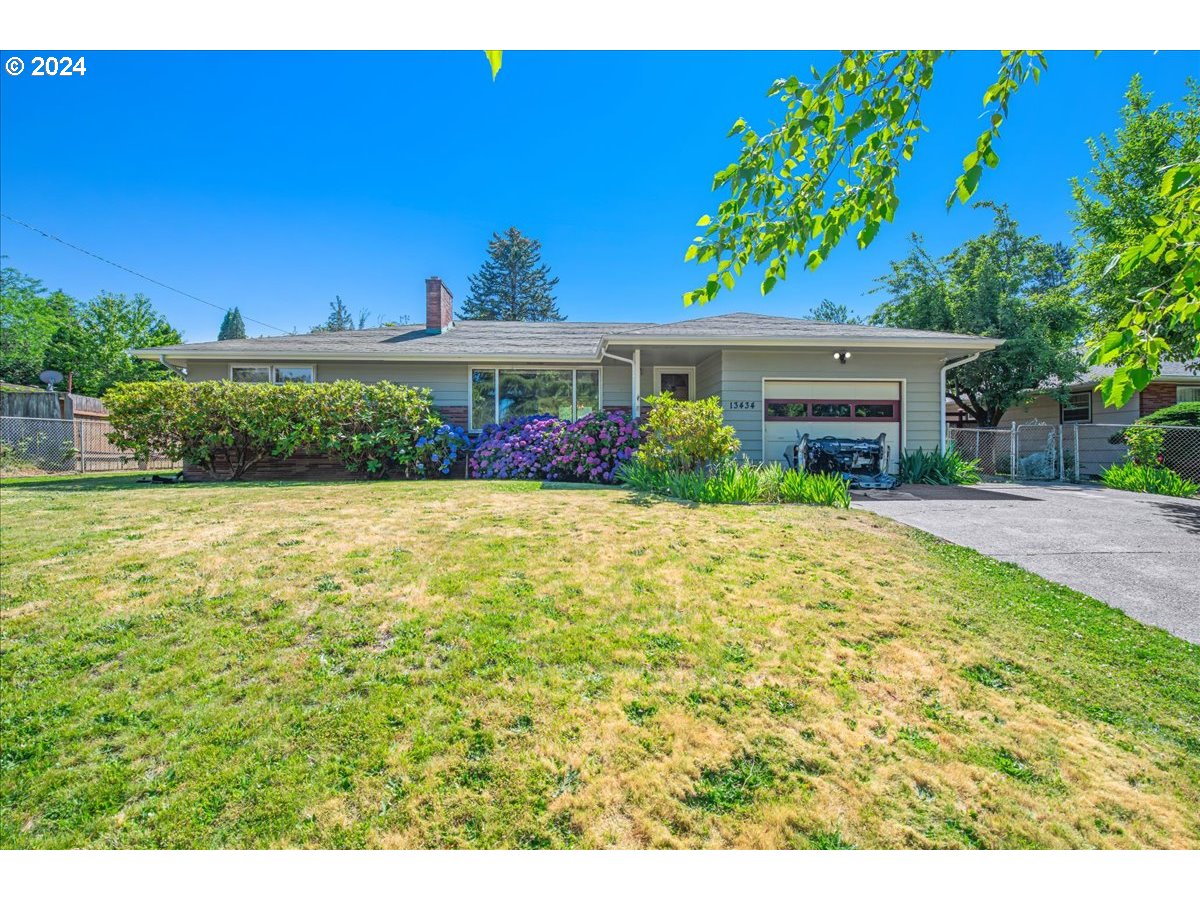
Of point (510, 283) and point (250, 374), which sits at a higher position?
point (510, 283)

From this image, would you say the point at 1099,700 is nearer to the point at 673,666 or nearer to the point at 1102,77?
the point at 673,666

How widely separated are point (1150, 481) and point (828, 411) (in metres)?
5.59

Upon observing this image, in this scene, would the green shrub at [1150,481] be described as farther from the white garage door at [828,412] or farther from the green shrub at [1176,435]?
the white garage door at [828,412]

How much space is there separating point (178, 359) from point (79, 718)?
435 inches

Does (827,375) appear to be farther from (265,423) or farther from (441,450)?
(265,423)

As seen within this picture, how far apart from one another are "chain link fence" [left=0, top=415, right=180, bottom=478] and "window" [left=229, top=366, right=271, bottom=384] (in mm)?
2091

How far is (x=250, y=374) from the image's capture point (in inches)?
433

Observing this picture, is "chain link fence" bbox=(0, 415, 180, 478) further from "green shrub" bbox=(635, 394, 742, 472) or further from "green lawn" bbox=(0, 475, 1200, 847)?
"green shrub" bbox=(635, 394, 742, 472)

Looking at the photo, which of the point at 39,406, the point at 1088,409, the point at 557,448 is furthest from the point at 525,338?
the point at 1088,409

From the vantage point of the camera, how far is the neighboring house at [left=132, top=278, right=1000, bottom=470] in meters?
9.63

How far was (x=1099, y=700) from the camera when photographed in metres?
2.52

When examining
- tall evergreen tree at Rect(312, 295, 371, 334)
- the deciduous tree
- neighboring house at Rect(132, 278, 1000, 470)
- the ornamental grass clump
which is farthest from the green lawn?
tall evergreen tree at Rect(312, 295, 371, 334)

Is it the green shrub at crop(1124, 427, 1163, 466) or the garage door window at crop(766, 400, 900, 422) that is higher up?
the garage door window at crop(766, 400, 900, 422)
